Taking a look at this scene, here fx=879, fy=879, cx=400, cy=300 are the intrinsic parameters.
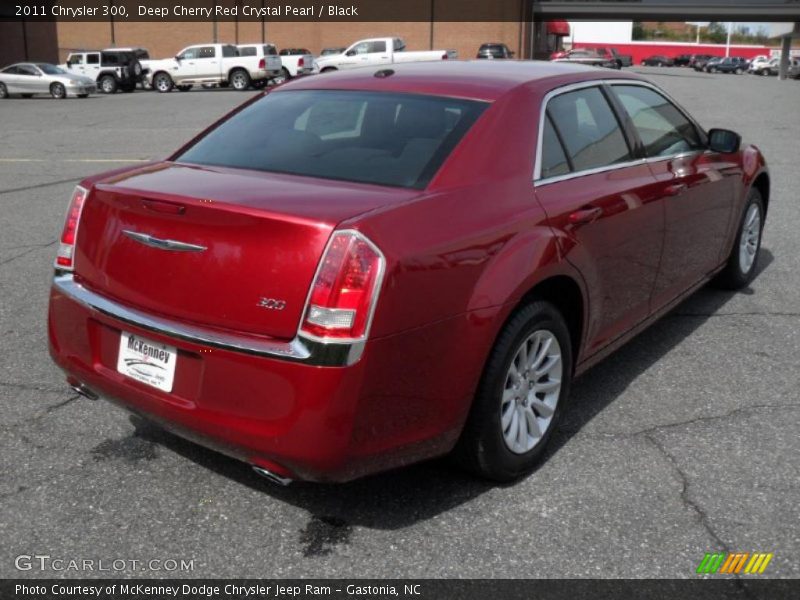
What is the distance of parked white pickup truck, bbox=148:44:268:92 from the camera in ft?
127

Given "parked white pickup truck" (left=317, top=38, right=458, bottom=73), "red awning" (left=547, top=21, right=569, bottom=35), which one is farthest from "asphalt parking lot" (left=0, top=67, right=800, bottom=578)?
"red awning" (left=547, top=21, right=569, bottom=35)

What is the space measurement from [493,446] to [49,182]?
947 cm

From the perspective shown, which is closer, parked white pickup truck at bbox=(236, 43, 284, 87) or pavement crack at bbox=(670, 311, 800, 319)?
pavement crack at bbox=(670, 311, 800, 319)

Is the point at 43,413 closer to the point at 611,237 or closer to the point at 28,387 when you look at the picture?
the point at 28,387

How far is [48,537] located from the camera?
313 centimetres

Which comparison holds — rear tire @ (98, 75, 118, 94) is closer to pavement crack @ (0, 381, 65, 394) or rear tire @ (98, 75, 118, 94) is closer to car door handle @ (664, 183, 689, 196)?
pavement crack @ (0, 381, 65, 394)

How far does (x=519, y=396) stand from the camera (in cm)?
353

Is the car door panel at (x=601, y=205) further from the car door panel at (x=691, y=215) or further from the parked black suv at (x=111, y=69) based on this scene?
the parked black suv at (x=111, y=69)

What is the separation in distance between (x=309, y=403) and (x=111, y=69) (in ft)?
128

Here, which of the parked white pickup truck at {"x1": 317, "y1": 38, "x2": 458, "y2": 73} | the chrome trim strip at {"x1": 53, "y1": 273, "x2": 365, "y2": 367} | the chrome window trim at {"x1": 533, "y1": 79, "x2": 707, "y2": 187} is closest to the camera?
the chrome trim strip at {"x1": 53, "y1": 273, "x2": 365, "y2": 367}

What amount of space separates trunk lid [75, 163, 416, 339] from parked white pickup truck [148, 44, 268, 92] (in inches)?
1439

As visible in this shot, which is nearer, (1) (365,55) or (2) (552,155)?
(2) (552,155)

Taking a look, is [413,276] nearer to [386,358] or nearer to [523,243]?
[386,358]

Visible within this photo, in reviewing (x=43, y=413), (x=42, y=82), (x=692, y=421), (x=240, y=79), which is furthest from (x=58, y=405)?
(x=240, y=79)
